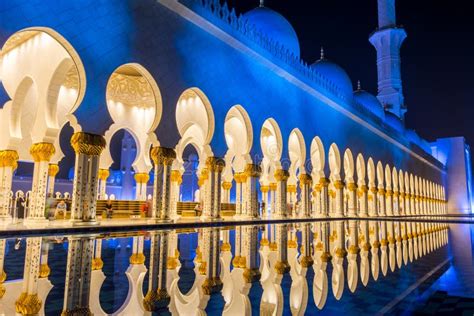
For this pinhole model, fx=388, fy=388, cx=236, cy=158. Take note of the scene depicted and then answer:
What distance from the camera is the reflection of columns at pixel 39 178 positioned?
6.23 meters

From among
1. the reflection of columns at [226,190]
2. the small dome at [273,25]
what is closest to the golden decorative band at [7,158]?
the small dome at [273,25]

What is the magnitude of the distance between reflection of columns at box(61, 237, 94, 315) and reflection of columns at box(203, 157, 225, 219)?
4830 millimetres

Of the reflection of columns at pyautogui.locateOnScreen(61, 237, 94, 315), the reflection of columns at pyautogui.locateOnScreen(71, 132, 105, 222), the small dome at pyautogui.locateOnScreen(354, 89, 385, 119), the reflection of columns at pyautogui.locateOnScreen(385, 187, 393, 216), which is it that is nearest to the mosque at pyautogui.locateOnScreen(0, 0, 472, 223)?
the reflection of columns at pyautogui.locateOnScreen(71, 132, 105, 222)

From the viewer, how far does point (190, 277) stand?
251 centimetres

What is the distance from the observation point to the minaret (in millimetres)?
22969

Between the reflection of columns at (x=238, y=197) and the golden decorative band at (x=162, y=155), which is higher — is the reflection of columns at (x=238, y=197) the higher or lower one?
the lower one

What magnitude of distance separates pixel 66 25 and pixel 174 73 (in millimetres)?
2250

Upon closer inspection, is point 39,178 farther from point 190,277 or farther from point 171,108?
point 190,277

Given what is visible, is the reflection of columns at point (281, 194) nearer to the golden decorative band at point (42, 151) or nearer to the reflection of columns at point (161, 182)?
the reflection of columns at point (161, 182)

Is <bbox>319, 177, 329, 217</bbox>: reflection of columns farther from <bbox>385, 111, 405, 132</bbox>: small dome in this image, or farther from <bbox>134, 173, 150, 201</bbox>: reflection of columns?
<bbox>385, 111, 405, 132</bbox>: small dome

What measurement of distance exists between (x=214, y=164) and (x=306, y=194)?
4.81 m

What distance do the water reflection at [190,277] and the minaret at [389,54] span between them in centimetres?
2156

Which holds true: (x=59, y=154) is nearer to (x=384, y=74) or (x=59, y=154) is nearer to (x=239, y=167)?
(x=239, y=167)

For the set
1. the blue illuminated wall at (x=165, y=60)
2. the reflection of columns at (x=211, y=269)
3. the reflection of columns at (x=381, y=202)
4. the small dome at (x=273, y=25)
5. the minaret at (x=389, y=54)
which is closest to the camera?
the reflection of columns at (x=211, y=269)
